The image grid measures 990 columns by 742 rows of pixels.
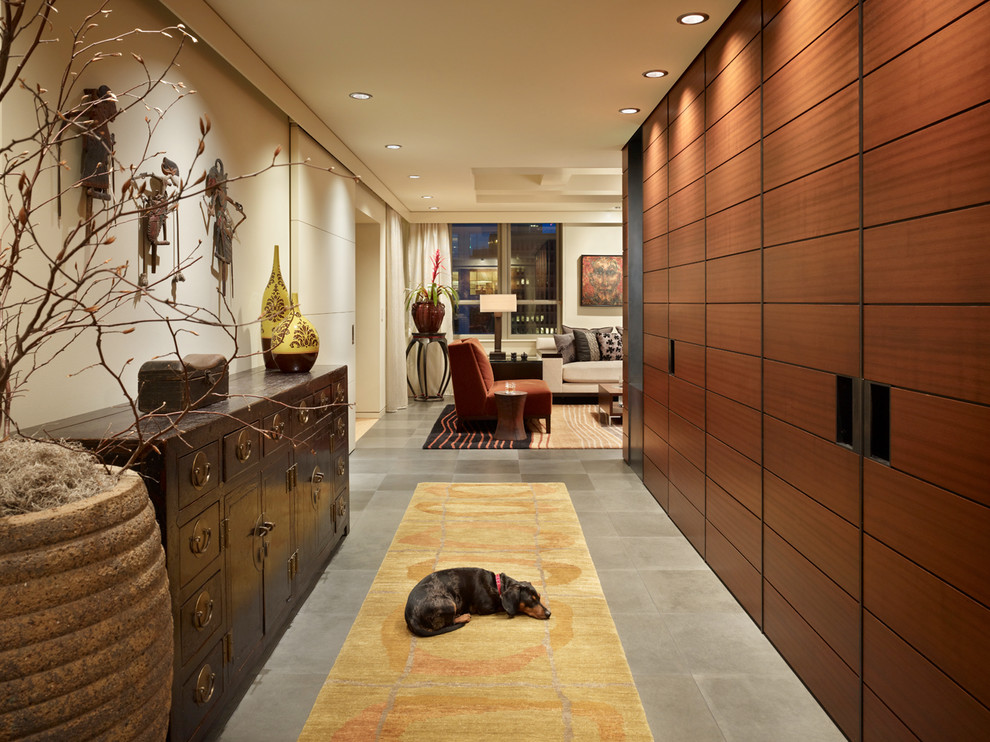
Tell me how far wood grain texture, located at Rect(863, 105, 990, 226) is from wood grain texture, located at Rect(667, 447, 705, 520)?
6.62 ft

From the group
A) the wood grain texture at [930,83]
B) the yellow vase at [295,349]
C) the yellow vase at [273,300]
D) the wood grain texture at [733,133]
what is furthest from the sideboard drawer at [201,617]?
the wood grain texture at [733,133]

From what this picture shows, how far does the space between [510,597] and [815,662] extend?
1140mm

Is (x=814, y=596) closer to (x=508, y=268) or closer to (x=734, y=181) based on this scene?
(x=734, y=181)

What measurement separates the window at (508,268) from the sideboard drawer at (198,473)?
8477 mm

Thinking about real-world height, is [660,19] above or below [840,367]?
above

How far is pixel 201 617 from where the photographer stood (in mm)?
2008

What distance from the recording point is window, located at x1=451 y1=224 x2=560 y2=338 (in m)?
10.6

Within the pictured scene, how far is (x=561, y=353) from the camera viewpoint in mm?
9742

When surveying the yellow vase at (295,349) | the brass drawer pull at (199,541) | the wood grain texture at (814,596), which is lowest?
the wood grain texture at (814,596)

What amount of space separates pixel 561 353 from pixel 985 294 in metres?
8.24

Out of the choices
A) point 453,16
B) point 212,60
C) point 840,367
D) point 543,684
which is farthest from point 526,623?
point 212,60

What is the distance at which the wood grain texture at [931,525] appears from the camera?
151cm

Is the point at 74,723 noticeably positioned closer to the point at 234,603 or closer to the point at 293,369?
the point at 234,603

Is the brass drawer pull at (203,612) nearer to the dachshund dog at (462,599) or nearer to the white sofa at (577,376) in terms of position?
the dachshund dog at (462,599)
